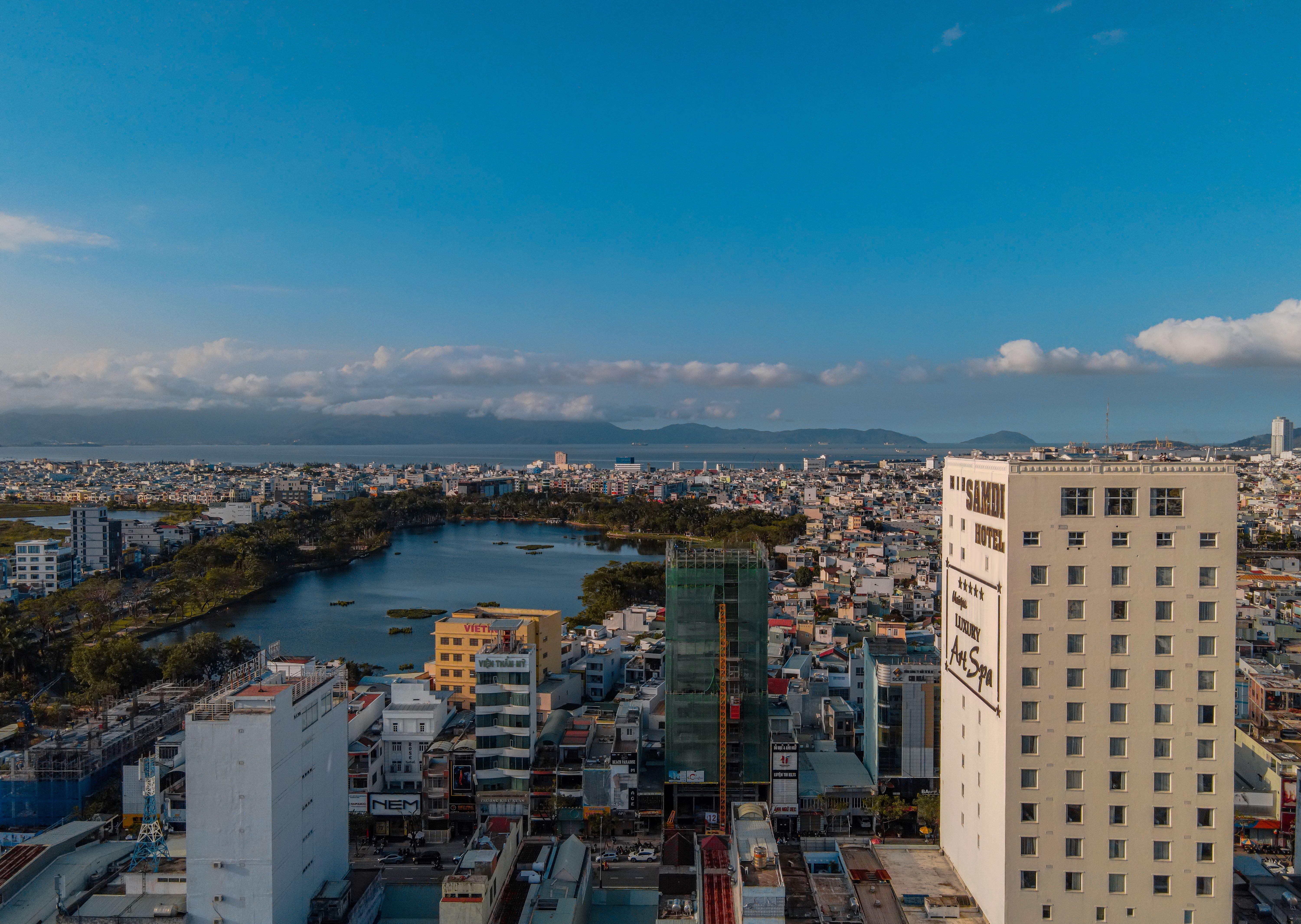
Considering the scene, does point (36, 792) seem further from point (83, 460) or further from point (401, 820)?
point (83, 460)

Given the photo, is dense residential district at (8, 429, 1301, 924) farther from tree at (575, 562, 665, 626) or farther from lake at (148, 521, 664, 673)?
tree at (575, 562, 665, 626)

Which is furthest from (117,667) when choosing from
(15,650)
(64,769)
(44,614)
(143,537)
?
(143,537)

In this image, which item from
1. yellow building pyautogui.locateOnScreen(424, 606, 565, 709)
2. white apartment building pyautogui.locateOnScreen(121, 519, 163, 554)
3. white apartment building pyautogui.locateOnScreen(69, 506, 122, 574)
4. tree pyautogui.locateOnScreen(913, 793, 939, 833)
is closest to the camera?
tree pyautogui.locateOnScreen(913, 793, 939, 833)

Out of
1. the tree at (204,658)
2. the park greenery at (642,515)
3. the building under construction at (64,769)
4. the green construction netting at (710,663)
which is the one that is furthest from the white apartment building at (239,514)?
the green construction netting at (710,663)

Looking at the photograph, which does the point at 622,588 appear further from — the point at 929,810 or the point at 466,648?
the point at 929,810

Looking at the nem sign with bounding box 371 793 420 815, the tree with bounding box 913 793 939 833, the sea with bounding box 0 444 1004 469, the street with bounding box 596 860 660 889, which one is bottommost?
the street with bounding box 596 860 660 889

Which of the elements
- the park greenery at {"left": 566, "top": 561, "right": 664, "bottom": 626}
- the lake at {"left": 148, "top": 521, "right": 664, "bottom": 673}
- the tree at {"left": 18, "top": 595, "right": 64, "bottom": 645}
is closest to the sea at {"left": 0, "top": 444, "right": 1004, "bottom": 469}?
the lake at {"left": 148, "top": 521, "right": 664, "bottom": 673}

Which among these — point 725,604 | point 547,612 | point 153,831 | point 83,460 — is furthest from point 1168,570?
point 83,460

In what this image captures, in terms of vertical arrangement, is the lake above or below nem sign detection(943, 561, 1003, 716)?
below
